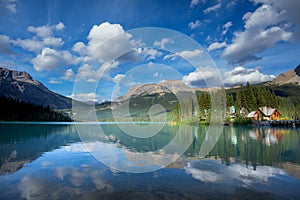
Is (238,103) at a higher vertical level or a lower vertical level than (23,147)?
higher

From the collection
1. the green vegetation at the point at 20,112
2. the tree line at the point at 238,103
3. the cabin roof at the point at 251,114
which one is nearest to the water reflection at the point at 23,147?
the tree line at the point at 238,103

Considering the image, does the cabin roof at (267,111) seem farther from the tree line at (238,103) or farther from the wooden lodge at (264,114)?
the tree line at (238,103)

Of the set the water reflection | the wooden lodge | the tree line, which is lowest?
the water reflection

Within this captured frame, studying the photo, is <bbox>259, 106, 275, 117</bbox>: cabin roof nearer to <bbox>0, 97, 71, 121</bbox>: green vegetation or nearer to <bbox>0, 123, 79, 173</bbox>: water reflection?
<bbox>0, 123, 79, 173</bbox>: water reflection

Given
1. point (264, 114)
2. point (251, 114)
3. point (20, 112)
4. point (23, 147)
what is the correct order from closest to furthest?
point (23, 147) < point (264, 114) < point (251, 114) < point (20, 112)

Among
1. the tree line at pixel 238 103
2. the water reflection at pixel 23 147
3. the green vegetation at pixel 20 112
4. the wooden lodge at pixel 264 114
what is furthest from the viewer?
the green vegetation at pixel 20 112

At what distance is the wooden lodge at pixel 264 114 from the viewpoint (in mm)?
67425

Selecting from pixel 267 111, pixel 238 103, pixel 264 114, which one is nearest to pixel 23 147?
pixel 264 114

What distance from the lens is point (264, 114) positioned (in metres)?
67.9

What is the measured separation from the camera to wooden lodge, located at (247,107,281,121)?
2655 inches

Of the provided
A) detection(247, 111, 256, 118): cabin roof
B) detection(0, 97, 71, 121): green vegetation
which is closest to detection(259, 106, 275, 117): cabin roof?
detection(247, 111, 256, 118): cabin roof

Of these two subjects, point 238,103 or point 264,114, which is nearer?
point 264,114

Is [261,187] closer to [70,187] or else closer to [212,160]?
[212,160]

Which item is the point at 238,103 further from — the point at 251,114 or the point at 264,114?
the point at 264,114
